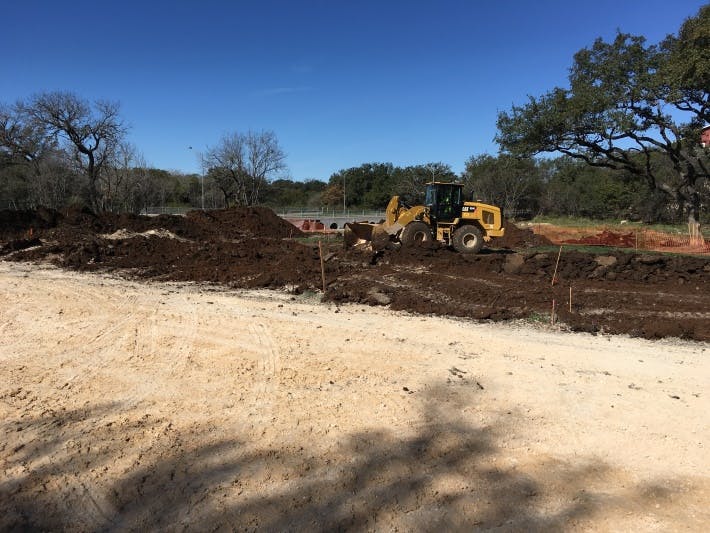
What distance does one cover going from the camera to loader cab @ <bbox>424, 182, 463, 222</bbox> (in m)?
18.2

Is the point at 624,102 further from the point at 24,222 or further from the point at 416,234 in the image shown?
the point at 24,222

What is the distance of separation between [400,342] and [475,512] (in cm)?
400

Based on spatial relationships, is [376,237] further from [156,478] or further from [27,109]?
[27,109]

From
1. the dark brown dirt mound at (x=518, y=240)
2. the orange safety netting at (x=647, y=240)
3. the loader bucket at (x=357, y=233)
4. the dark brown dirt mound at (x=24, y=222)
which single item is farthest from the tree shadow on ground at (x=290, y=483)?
the orange safety netting at (x=647, y=240)

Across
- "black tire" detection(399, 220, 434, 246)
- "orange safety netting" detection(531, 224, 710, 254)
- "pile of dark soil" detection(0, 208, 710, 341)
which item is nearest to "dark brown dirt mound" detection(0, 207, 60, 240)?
"pile of dark soil" detection(0, 208, 710, 341)

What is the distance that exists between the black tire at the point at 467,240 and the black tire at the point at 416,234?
106 centimetres

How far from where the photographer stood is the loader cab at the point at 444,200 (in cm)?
1817

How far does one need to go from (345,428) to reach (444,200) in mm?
14712

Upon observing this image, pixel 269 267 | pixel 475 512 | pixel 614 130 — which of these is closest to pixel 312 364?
pixel 475 512

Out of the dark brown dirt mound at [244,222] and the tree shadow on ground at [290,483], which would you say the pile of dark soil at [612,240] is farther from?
the tree shadow on ground at [290,483]

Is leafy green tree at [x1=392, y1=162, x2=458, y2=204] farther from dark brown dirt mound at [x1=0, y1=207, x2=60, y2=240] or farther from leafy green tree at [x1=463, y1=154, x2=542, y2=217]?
dark brown dirt mound at [x1=0, y1=207, x2=60, y2=240]

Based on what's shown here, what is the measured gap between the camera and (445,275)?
13.1m

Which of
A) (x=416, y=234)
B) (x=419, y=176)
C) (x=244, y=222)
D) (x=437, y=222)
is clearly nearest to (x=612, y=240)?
(x=437, y=222)

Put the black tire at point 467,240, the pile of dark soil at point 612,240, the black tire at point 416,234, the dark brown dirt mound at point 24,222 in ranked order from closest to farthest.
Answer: the black tire at point 416,234 → the black tire at point 467,240 → the dark brown dirt mound at point 24,222 → the pile of dark soil at point 612,240
